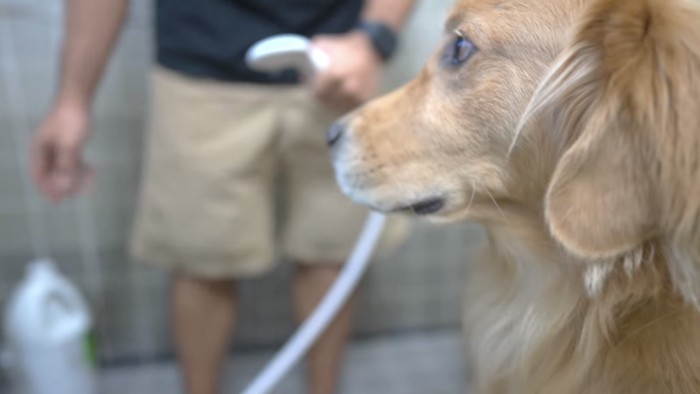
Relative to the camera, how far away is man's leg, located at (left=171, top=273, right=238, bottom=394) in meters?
1.17

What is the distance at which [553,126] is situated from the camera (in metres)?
0.62

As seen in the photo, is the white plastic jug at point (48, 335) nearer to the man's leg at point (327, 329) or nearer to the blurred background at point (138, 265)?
the blurred background at point (138, 265)

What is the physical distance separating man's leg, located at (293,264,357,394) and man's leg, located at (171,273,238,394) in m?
0.12

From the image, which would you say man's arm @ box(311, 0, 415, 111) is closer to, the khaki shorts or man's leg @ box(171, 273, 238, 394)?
the khaki shorts

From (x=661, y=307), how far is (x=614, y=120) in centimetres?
18

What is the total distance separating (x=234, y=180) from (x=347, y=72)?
0.89ft

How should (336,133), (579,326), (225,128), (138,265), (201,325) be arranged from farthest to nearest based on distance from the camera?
1. (138,265)
2. (201,325)
3. (225,128)
4. (336,133)
5. (579,326)

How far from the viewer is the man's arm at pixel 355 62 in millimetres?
889

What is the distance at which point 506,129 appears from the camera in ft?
2.16

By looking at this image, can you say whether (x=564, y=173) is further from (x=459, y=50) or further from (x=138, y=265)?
(x=138, y=265)

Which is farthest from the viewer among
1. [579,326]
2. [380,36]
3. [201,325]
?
[201,325]

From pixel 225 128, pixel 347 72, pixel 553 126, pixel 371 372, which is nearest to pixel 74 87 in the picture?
pixel 225 128

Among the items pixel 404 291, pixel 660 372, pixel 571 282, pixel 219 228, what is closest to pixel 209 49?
pixel 219 228

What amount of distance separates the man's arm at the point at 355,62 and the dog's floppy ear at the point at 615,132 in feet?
1.17
